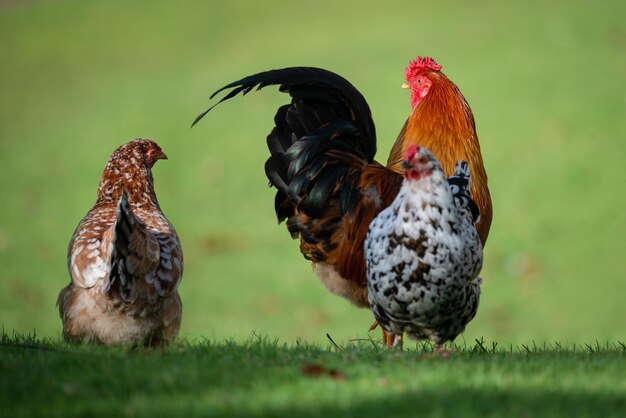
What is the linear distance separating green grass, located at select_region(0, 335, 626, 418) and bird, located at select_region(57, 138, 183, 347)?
0.59m

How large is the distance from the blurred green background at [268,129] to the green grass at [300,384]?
9744mm

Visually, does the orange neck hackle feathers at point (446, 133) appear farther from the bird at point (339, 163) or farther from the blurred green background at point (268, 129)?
the blurred green background at point (268, 129)

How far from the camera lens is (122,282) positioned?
302 inches

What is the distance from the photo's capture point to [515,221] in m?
20.9

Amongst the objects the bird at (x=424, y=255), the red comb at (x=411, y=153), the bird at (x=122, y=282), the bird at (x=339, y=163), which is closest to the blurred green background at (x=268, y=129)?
the bird at (x=339, y=163)

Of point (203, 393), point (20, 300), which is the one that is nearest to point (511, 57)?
point (20, 300)

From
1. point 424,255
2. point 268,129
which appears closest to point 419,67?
point 424,255

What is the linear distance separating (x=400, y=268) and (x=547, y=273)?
13.2m

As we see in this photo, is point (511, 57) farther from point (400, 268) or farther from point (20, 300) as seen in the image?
point (400, 268)

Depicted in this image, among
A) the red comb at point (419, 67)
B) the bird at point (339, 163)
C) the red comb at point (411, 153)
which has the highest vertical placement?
the red comb at point (419, 67)

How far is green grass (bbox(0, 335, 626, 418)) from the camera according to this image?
18.1 feet

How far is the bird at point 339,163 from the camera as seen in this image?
902 centimetres

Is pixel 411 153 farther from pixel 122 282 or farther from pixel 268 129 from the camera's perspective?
pixel 268 129

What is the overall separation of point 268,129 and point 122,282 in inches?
697
